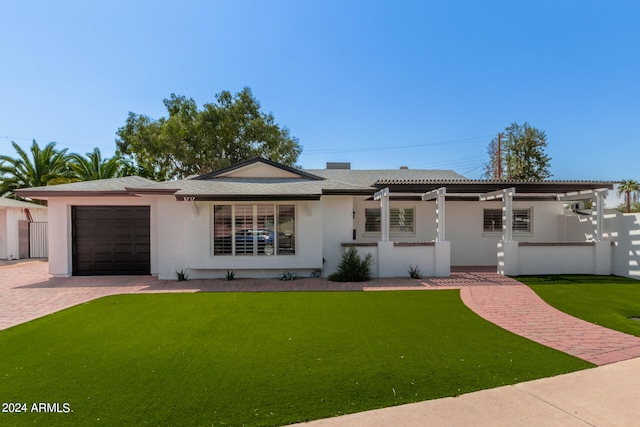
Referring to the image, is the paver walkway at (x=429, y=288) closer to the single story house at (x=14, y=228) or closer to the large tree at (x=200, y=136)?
the single story house at (x=14, y=228)

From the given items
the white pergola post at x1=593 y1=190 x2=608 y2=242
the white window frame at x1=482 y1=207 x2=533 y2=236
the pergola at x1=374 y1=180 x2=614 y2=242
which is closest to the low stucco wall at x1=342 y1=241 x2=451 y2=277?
the pergola at x1=374 y1=180 x2=614 y2=242

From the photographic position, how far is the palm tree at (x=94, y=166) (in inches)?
1015

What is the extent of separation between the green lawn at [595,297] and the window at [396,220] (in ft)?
17.6

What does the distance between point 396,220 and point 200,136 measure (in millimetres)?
18822

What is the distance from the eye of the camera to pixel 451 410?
136 inches

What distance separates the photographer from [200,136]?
88.2 ft

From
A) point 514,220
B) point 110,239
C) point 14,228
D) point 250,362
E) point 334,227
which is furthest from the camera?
point 14,228

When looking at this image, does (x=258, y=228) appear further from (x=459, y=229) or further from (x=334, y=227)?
(x=459, y=229)

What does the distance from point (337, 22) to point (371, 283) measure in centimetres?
1111

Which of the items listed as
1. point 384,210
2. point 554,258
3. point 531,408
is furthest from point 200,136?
point 531,408

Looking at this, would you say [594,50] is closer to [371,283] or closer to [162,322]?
[371,283]

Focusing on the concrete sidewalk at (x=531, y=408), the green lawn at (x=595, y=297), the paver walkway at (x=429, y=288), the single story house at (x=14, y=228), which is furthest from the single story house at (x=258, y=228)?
the single story house at (x=14, y=228)

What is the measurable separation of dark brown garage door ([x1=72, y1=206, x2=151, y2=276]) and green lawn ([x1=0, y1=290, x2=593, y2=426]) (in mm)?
5738

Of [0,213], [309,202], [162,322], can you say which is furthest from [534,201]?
[0,213]
